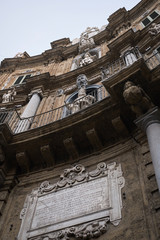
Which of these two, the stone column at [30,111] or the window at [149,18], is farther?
the window at [149,18]

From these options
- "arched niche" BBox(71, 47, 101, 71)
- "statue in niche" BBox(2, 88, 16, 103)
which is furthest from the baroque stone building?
"arched niche" BBox(71, 47, 101, 71)

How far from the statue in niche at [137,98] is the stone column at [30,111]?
3.86m

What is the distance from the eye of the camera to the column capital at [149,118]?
17.9 ft

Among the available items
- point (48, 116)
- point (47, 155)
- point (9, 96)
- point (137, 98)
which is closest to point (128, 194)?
point (137, 98)

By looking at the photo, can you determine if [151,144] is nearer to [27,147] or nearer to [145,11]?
[27,147]

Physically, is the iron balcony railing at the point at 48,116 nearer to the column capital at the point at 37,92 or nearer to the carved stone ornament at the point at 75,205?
the column capital at the point at 37,92

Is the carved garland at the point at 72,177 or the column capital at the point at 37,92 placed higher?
the column capital at the point at 37,92

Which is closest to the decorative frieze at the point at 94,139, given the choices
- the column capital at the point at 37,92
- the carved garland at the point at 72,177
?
the carved garland at the point at 72,177

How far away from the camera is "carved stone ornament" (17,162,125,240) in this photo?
16.9ft

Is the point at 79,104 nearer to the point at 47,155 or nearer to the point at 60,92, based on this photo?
the point at 47,155

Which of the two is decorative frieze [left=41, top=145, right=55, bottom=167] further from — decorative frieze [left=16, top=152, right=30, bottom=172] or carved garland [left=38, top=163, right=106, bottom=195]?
carved garland [left=38, top=163, right=106, bottom=195]

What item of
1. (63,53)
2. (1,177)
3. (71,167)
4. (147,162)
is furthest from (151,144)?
(63,53)

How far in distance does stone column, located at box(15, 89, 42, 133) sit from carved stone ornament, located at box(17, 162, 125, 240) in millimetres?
2680

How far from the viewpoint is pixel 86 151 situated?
7141mm
